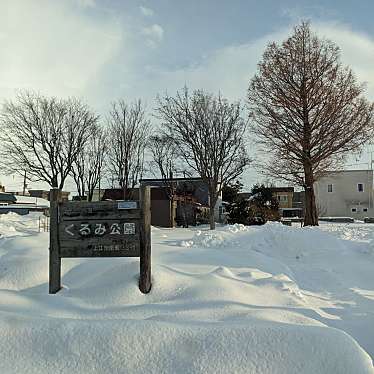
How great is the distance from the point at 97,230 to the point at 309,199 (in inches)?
808

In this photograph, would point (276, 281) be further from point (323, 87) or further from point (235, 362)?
point (323, 87)

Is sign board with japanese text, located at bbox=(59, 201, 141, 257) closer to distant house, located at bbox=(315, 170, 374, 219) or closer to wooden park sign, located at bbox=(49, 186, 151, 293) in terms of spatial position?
wooden park sign, located at bbox=(49, 186, 151, 293)

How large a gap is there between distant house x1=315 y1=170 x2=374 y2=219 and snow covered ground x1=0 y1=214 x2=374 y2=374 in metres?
43.3

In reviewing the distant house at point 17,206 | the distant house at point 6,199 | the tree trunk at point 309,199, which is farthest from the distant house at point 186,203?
the distant house at point 6,199

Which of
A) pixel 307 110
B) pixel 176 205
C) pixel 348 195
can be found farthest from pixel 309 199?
pixel 348 195

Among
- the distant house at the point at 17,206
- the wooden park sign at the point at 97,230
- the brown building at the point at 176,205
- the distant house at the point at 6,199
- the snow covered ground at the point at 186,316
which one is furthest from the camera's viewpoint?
the distant house at the point at 6,199

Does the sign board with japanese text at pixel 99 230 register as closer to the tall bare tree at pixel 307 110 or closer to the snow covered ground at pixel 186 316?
the snow covered ground at pixel 186 316

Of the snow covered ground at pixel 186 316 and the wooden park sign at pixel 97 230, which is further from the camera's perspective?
the wooden park sign at pixel 97 230

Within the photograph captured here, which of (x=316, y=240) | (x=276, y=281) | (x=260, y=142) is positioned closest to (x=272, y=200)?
(x=260, y=142)

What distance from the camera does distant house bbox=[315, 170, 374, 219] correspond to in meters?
50.0

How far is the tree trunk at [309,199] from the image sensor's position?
23469 mm

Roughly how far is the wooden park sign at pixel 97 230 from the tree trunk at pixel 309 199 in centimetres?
1942

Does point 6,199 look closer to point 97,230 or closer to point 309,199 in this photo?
point 309,199

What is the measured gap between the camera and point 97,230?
554cm
